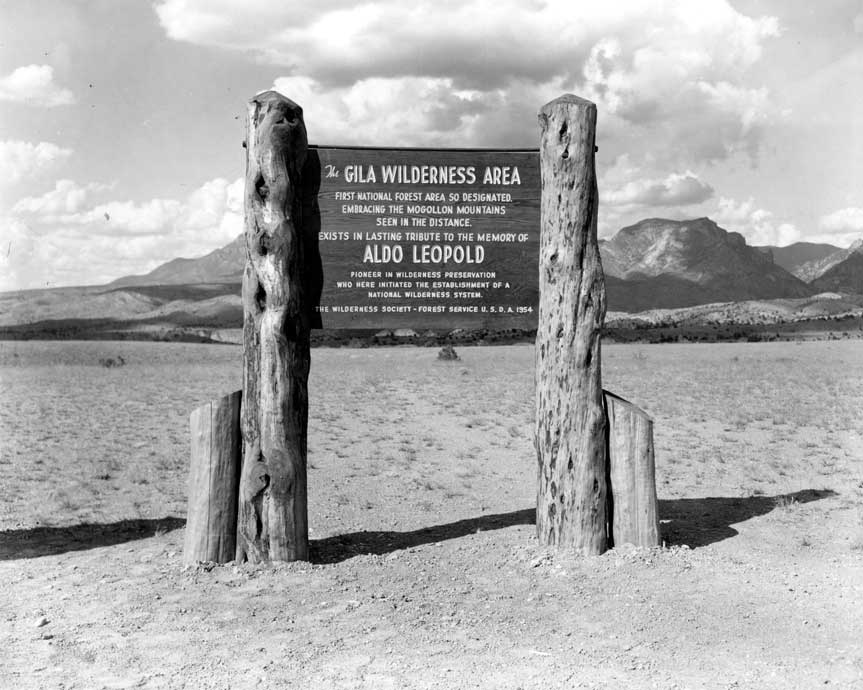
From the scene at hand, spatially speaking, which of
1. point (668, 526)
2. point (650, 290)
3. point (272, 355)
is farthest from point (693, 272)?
point (272, 355)

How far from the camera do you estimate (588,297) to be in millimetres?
7297

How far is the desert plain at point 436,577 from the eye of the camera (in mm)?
5438

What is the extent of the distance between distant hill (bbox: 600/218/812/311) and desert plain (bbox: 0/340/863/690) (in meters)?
143

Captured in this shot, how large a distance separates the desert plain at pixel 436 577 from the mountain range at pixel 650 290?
87884 mm

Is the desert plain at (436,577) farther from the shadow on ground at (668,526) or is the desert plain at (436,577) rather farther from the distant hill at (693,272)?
the distant hill at (693,272)

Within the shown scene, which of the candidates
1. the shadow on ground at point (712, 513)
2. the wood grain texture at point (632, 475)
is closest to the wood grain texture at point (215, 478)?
the wood grain texture at point (632, 475)

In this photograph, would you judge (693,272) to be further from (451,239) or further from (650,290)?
(451,239)

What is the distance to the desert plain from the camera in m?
5.44

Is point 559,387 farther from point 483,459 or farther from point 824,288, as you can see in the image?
point 824,288

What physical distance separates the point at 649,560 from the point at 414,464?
598 cm

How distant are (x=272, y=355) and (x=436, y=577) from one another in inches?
85.2

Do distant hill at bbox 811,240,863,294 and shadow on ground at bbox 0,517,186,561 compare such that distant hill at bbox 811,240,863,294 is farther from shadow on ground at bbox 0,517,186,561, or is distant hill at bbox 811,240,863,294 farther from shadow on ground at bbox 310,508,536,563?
shadow on ground at bbox 0,517,186,561

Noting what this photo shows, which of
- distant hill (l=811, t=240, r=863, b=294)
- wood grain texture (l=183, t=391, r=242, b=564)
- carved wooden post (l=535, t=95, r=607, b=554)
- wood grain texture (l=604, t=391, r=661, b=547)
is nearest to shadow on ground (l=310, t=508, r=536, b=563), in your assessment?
wood grain texture (l=183, t=391, r=242, b=564)

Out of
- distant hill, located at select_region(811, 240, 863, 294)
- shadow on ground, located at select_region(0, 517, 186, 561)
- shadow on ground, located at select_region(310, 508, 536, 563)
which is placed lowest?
shadow on ground, located at select_region(0, 517, 186, 561)
